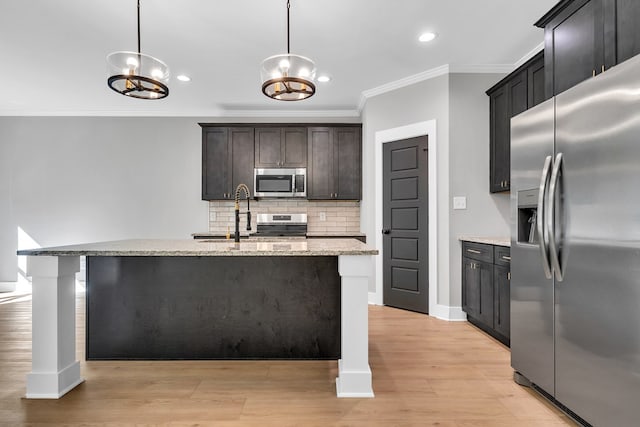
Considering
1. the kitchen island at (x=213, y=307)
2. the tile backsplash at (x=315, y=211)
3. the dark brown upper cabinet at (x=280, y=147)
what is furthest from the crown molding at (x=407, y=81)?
the kitchen island at (x=213, y=307)

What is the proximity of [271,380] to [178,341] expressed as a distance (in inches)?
30.3

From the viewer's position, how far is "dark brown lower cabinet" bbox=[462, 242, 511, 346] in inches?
111

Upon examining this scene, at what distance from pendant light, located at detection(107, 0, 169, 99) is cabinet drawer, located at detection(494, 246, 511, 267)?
289cm

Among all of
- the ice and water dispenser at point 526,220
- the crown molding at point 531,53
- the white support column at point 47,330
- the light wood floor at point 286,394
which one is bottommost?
the light wood floor at point 286,394

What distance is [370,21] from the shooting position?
9.53 feet

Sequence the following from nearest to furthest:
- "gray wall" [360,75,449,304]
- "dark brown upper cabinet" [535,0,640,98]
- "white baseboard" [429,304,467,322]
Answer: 1. "dark brown upper cabinet" [535,0,640,98]
2. "white baseboard" [429,304,467,322]
3. "gray wall" [360,75,449,304]

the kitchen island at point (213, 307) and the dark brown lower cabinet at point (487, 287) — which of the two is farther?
the dark brown lower cabinet at point (487, 287)

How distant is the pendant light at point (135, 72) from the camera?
2.09m

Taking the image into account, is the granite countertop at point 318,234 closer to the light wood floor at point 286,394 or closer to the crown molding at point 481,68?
the light wood floor at point 286,394

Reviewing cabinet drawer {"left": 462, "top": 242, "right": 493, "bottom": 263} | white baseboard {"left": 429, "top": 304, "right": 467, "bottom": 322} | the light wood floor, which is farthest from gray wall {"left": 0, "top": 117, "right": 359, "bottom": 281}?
white baseboard {"left": 429, "top": 304, "right": 467, "bottom": 322}

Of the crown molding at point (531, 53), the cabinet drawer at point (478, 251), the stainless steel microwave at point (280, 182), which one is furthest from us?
the stainless steel microwave at point (280, 182)

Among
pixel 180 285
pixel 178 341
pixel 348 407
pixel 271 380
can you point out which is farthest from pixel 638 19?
pixel 178 341

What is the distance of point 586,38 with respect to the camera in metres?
1.96

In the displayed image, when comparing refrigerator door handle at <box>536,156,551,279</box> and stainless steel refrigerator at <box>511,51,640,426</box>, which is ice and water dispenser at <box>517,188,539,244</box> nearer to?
stainless steel refrigerator at <box>511,51,640,426</box>
